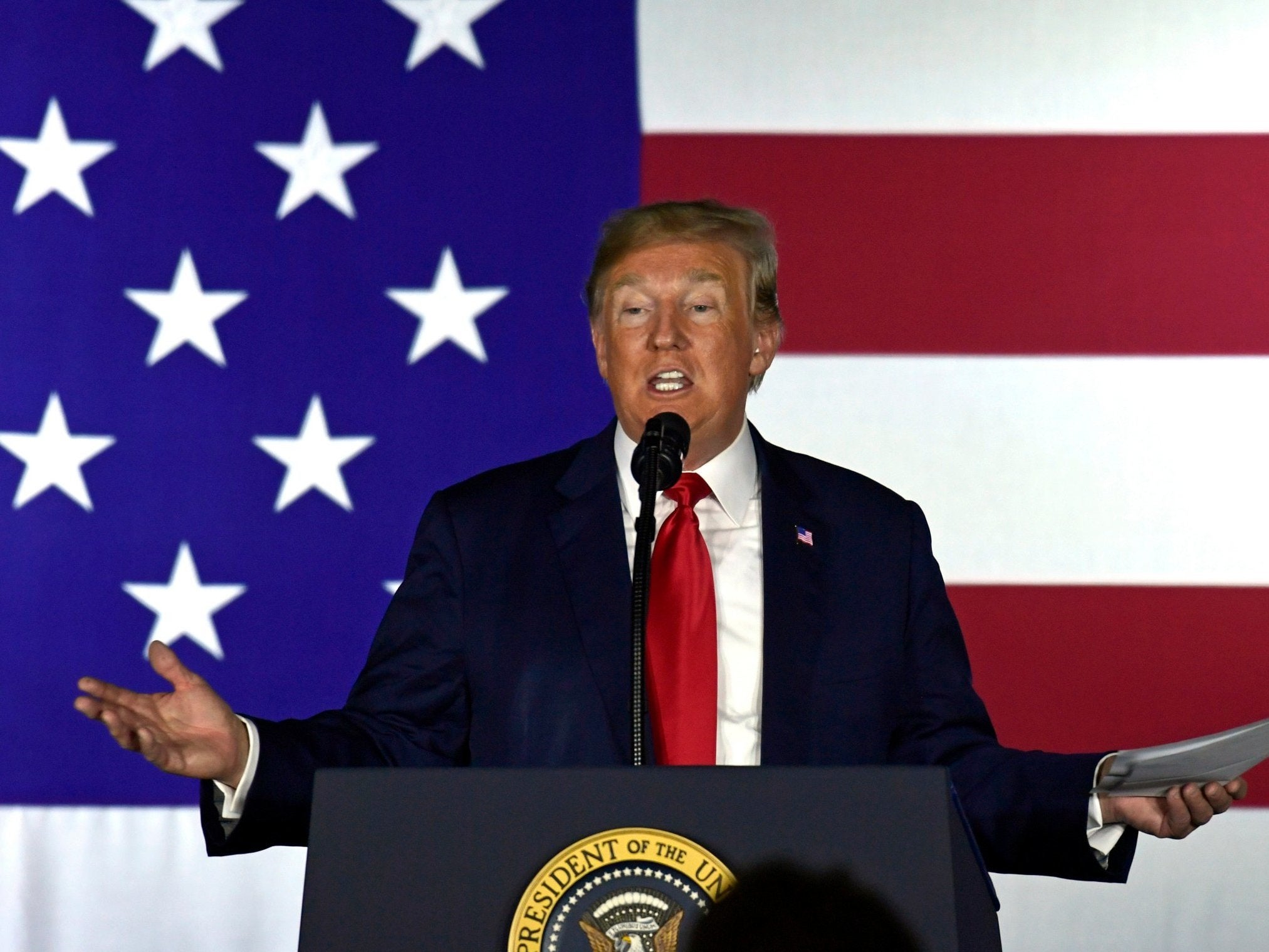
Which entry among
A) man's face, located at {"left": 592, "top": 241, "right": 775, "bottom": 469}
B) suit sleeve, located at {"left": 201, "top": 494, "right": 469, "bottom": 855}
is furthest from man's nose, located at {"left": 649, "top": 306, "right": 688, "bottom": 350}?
suit sleeve, located at {"left": 201, "top": 494, "right": 469, "bottom": 855}

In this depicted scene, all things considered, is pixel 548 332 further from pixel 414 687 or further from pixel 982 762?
pixel 982 762

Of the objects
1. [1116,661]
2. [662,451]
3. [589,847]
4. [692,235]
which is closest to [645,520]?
[662,451]

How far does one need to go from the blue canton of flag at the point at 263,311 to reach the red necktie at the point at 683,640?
2.96 ft

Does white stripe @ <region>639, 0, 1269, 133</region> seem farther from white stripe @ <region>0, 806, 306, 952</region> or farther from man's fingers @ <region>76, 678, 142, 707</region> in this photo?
man's fingers @ <region>76, 678, 142, 707</region>

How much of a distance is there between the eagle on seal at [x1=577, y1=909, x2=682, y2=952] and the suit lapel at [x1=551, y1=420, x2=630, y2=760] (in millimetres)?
657

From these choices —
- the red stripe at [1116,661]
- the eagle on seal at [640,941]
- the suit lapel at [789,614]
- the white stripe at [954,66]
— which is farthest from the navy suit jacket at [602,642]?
the white stripe at [954,66]

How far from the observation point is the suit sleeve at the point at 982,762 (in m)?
1.40

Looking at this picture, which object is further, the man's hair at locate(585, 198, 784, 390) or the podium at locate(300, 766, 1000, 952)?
the man's hair at locate(585, 198, 784, 390)

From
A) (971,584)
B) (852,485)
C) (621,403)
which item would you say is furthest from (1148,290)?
(621,403)

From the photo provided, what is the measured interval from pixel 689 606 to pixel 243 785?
0.59m

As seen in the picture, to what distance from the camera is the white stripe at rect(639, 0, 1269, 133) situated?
2.70m

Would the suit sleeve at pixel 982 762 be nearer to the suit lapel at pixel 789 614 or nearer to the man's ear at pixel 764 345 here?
the suit lapel at pixel 789 614

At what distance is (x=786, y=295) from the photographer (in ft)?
8.84

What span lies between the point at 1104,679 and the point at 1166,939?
0.45 m
